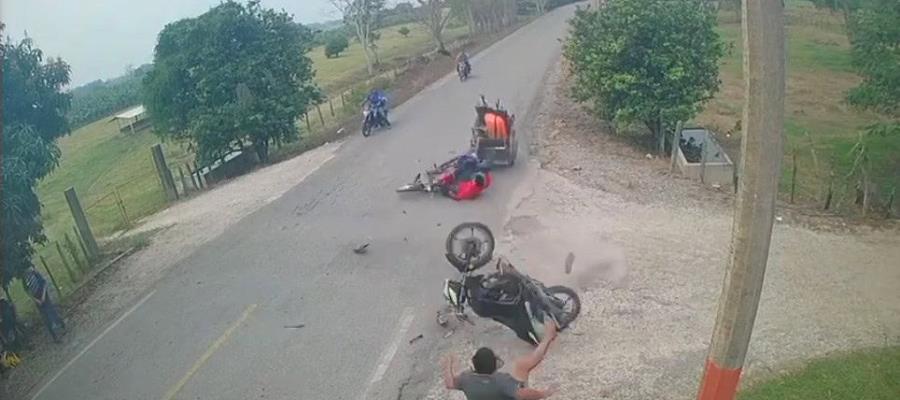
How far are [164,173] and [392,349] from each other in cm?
1205

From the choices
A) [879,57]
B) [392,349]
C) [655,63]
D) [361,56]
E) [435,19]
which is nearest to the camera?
[392,349]

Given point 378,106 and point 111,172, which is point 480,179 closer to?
point 378,106

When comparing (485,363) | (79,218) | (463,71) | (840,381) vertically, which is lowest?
(840,381)

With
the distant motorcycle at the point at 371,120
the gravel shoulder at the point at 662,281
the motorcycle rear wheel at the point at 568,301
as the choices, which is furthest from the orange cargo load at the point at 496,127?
the motorcycle rear wheel at the point at 568,301

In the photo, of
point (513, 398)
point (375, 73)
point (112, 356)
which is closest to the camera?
point (513, 398)

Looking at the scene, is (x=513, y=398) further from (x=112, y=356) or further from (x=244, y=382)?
(x=112, y=356)

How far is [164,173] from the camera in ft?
63.4

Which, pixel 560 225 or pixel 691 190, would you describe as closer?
pixel 560 225

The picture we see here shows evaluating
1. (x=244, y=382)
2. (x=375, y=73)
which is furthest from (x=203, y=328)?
(x=375, y=73)

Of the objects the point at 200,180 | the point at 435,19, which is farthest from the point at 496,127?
the point at 435,19

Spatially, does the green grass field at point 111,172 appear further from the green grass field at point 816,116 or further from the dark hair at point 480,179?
the green grass field at point 816,116

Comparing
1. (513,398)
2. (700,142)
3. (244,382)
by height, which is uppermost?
(513,398)

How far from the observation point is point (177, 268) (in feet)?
44.8

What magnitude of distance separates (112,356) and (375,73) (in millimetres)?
33692
